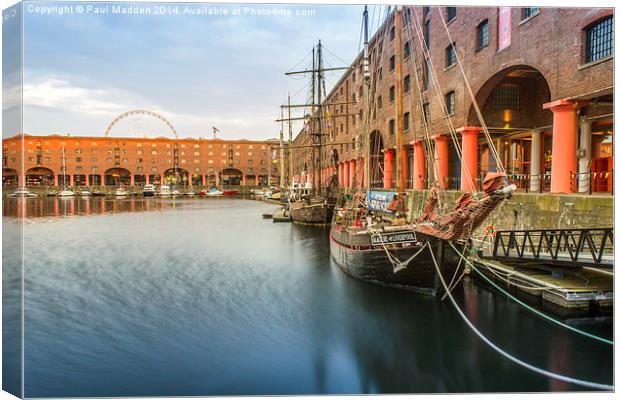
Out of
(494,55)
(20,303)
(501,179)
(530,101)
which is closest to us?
(20,303)

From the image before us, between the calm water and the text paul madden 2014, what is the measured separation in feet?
12.1

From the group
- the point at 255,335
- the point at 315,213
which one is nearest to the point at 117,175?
the point at 255,335

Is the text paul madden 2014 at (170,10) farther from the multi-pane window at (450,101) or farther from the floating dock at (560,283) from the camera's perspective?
the multi-pane window at (450,101)

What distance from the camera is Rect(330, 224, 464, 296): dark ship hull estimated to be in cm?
1374

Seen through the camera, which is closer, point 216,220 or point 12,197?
point 12,197

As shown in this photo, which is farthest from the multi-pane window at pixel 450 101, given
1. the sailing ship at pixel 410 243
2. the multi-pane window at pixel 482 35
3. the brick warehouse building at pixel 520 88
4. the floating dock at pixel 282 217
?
the floating dock at pixel 282 217

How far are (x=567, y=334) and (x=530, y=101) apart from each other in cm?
1415

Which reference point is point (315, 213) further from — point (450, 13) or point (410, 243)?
point (410, 243)

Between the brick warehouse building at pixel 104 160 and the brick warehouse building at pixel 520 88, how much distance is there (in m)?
8.11

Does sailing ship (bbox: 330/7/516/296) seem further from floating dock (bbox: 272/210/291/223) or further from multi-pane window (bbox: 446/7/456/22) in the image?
floating dock (bbox: 272/210/291/223)

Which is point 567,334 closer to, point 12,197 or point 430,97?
point 12,197

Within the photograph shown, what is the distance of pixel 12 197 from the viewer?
8.17m

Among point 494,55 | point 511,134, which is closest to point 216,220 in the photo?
point 511,134

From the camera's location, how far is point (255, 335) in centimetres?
1158
